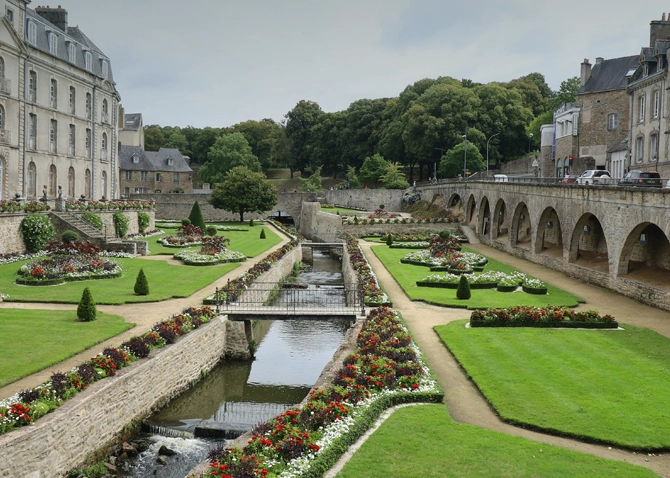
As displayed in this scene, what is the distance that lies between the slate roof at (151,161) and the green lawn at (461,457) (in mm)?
89878

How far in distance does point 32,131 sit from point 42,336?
30.9 meters

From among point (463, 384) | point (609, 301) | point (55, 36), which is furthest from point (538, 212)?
point (55, 36)

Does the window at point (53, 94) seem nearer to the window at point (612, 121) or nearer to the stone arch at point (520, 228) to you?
the stone arch at point (520, 228)

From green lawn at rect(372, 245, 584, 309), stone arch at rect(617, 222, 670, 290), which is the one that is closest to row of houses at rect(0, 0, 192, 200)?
green lawn at rect(372, 245, 584, 309)

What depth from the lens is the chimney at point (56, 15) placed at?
54.3m

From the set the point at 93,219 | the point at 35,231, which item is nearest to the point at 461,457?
the point at 35,231

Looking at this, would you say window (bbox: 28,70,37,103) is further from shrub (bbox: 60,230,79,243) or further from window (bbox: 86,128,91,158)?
shrub (bbox: 60,230,79,243)

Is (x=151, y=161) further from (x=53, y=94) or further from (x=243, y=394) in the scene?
(x=243, y=394)

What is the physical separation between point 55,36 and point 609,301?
4290cm

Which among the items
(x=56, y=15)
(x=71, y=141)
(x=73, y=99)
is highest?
(x=56, y=15)

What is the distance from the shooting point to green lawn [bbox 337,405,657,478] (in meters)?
12.1

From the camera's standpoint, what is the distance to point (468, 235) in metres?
61.2

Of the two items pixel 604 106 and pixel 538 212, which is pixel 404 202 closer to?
pixel 604 106

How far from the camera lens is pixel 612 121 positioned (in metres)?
61.0
